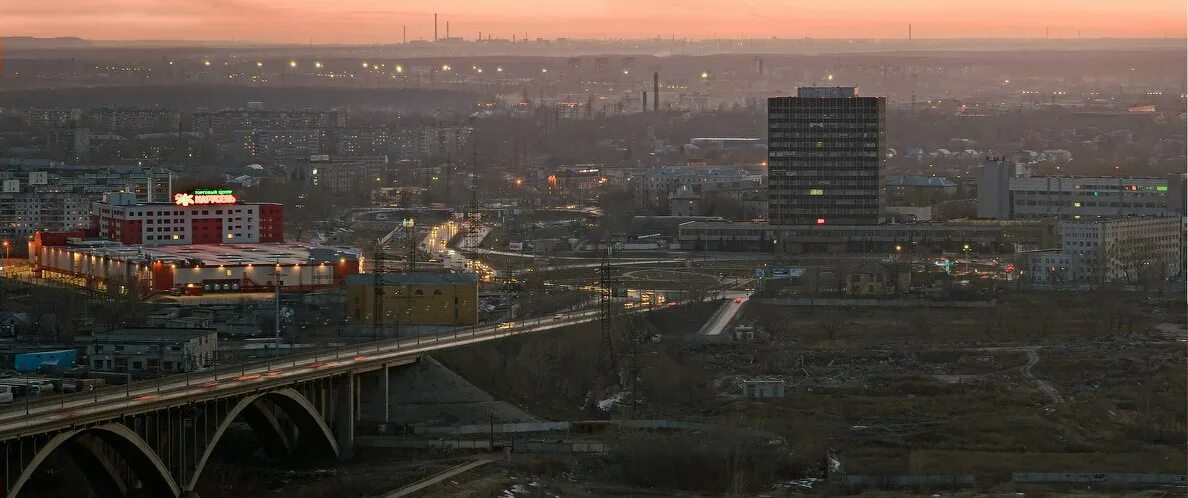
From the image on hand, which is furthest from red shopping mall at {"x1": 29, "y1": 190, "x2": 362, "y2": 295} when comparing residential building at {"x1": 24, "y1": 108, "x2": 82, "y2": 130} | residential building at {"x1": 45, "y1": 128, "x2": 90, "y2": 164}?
residential building at {"x1": 24, "y1": 108, "x2": 82, "y2": 130}

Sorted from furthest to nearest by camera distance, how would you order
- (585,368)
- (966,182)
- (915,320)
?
(966,182) < (915,320) < (585,368)

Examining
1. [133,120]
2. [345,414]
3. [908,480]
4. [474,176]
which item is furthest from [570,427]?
[133,120]

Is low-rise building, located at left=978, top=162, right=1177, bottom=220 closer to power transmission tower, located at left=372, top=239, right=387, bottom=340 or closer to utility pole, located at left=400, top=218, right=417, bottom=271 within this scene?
utility pole, located at left=400, top=218, right=417, bottom=271

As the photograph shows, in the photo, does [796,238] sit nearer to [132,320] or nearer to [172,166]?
[132,320]

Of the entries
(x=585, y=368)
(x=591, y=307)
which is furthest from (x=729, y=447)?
(x=591, y=307)

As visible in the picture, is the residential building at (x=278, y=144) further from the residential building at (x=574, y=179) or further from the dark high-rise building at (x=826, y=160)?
the dark high-rise building at (x=826, y=160)

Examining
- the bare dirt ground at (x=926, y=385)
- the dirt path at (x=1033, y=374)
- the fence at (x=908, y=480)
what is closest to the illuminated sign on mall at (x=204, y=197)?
the bare dirt ground at (x=926, y=385)

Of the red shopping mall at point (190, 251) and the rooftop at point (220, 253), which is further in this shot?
the rooftop at point (220, 253)
